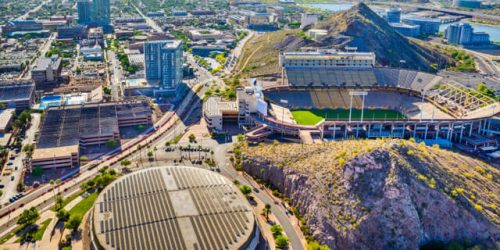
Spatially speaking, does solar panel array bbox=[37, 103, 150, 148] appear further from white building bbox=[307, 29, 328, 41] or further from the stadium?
white building bbox=[307, 29, 328, 41]

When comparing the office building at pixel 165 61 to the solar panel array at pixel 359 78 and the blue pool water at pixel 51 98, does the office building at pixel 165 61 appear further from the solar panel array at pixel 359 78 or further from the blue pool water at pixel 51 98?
the solar panel array at pixel 359 78

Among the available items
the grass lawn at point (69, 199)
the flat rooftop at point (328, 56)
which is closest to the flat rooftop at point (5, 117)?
the grass lawn at point (69, 199)

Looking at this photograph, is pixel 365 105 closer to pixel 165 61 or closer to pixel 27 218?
pixel 165 61

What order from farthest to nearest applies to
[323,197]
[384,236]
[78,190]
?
1. [78,190]
2. [323,197]
3. [384,236]

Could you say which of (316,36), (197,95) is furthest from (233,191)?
(316,36)

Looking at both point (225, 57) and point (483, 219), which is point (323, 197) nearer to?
point (483, 219)

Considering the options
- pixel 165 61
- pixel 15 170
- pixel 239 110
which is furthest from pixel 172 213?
pixel 165 61

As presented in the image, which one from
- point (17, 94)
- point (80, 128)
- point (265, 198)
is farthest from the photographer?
point (17, 94)

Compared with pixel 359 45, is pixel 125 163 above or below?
below
